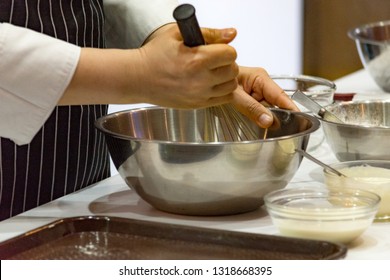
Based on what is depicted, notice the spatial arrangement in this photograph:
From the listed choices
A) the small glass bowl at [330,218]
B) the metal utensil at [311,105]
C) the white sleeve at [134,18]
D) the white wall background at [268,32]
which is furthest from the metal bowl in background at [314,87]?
the white wall background at [268,32]

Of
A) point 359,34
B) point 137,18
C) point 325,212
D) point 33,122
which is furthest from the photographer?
point 359,34

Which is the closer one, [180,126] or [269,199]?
[269,199]

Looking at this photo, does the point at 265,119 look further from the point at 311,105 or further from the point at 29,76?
the point at 29,76

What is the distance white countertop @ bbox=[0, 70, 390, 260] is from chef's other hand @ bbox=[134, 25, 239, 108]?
0.54 feet

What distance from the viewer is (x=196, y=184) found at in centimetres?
113

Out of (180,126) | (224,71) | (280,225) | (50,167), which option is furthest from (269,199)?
(50,167)

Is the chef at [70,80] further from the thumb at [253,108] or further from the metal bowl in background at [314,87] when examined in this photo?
the metal bowl in background at [314,87]

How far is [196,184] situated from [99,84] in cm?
19

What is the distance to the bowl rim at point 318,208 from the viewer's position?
1007 millimetres

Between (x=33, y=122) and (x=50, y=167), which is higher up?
(x=33, y=122)

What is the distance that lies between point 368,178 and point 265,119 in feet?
0.59

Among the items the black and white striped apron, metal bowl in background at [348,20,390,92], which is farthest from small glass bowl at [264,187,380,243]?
metal bowl in background at [348,20,390,92]

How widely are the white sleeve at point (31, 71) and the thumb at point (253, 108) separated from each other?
0.28 metres

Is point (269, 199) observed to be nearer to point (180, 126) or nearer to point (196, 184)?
point (196, 184)
